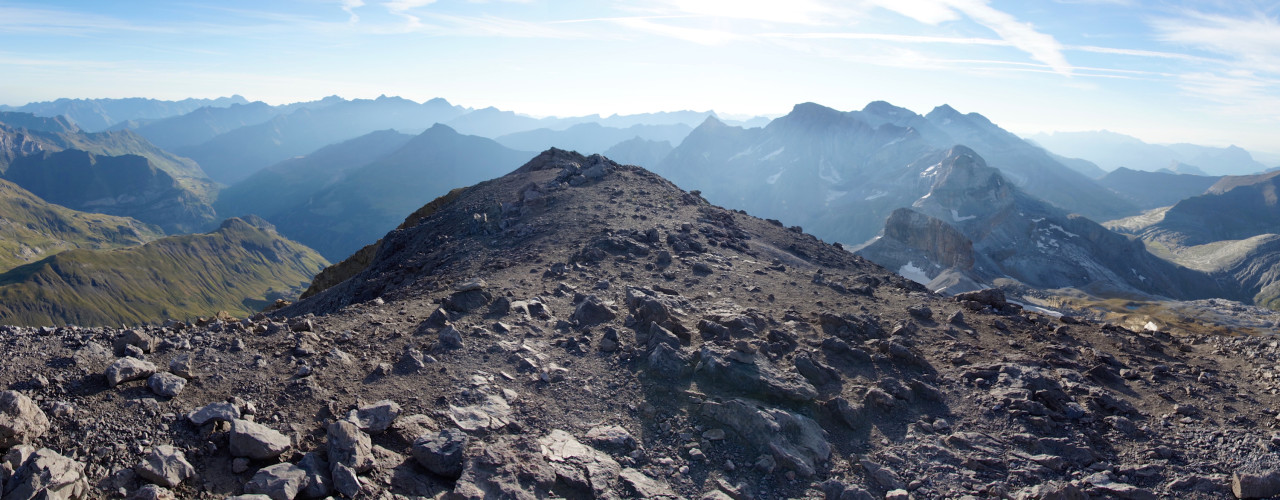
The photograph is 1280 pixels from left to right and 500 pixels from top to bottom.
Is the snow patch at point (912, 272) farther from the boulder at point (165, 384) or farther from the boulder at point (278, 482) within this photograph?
the boulder at point (165, 384)

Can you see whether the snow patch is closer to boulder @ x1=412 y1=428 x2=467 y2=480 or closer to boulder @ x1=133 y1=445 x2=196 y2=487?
boulder @ x1=412 y1=428 x2=467 y2=480

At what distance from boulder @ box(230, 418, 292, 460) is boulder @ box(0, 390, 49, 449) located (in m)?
2.56

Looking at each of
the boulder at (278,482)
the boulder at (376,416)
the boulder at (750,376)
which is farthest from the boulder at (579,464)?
the boulder at (278,482)

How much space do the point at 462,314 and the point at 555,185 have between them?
850 inches

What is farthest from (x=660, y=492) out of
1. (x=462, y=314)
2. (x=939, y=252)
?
(x=939, y=252)

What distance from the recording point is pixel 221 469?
9492 millimetres

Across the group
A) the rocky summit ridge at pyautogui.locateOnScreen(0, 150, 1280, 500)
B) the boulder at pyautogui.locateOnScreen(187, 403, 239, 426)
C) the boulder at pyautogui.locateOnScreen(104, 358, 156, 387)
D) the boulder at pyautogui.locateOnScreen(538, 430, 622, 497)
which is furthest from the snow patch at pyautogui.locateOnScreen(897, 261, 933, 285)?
the boulder at pyautogui.locateOnScreen(104, 358, 156, 387)

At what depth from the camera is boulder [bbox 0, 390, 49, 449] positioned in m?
8.70

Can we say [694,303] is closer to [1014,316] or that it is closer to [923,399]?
[923,399]

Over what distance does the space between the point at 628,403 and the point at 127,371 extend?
9702mm

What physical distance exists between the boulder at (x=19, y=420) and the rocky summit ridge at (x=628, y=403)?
0.09 ft

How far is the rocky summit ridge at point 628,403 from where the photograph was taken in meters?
9.88

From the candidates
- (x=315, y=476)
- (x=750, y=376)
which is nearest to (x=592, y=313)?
(x=750, y=376)

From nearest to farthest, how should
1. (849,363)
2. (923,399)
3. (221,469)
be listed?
(221,469)
(923,399)
(849,363)
